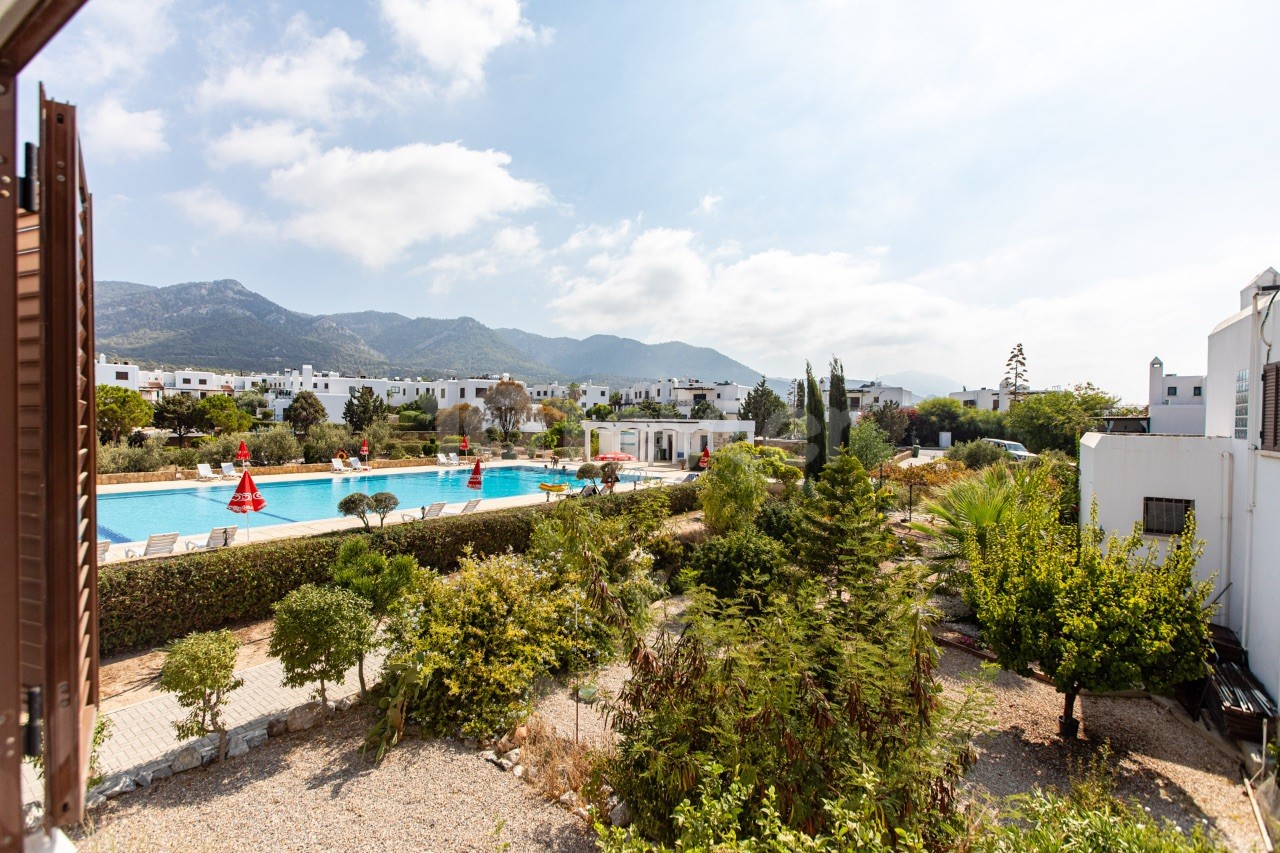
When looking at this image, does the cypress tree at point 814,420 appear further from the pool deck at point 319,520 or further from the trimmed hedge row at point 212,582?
the trimmed hedge row at point 212,582

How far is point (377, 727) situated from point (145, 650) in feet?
15.0

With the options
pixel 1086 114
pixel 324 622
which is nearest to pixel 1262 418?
pixel 1086 114

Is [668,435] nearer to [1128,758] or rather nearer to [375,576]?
[375,576]

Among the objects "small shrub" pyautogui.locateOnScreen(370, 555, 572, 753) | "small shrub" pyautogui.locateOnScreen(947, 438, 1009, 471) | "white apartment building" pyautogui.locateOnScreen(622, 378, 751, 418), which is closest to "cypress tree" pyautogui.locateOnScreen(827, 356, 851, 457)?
"small shrub" pyautogui.locateOnScreen(947, 438, 1009, 471)

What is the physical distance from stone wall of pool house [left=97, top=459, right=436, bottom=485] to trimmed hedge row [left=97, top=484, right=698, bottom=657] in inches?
603

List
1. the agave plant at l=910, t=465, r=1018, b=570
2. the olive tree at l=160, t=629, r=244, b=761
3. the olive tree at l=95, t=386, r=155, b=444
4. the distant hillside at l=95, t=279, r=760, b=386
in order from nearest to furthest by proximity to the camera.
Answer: the olive tree at l=160, t=629, r=244, b=761
the agave plant at l=910, t=465, r=1018, b=570
the olive tree at l=95, t=386, r=155, b=444
the distant hillside at l=95, t=279, r=760, b=386

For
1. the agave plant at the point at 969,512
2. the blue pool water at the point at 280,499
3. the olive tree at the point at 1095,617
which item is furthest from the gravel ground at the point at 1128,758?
the blue pool water at the point at 280,499

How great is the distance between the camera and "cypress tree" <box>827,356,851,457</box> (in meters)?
20.7

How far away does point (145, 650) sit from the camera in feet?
25.4

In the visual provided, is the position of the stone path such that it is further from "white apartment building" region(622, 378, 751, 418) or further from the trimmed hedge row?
"white apartment building" region(622, 378, 751, 418)

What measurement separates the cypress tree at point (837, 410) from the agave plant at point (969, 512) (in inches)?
403

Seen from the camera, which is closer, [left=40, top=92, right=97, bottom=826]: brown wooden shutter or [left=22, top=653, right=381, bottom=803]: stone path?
[left=40, top=92, right=97, bottom=826]: brown wooden shutter

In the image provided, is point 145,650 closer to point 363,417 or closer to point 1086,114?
point 1086,114

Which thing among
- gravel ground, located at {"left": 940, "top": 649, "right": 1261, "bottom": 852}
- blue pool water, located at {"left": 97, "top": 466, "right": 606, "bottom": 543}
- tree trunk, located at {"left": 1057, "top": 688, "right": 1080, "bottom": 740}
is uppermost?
blue pool water, located at {"left": 97, "top": 466, "right": 606, "bottom": 543}
